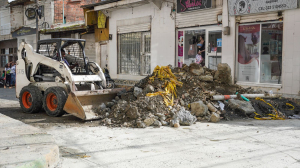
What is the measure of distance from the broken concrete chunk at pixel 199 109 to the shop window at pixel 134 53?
8.08m

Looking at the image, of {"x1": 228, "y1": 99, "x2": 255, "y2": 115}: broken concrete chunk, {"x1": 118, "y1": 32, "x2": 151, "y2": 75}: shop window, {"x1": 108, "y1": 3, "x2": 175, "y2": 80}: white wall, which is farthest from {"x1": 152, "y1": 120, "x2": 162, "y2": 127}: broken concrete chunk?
{"x1": 118, "y1": 32, "x2": 151, "y2": 75}: shop window

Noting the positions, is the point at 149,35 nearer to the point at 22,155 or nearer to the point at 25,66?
the point at 25,66

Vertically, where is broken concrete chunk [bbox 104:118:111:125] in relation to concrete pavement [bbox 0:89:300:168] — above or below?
above

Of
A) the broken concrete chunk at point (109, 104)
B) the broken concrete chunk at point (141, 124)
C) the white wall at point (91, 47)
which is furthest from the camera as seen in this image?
the white wall at point (91, 47)

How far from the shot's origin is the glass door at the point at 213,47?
13008 mm

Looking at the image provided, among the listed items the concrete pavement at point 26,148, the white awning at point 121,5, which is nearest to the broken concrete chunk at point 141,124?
the concrete pavement at point 26,148

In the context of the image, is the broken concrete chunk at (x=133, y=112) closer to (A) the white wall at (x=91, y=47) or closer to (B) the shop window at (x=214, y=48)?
(B) the shop window at (x=214, y=48)

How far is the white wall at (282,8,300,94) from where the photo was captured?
34.2ft

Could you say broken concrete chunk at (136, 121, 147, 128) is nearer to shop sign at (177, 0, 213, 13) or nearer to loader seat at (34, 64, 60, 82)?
loader seat at (34, 64, 60, 82)

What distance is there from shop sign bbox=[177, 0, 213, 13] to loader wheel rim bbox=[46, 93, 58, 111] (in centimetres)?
724

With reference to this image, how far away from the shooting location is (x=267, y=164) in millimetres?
4953

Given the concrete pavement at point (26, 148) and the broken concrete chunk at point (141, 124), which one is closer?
the concrete pavement at point (26, 148)

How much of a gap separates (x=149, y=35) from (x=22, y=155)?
12.4 meters

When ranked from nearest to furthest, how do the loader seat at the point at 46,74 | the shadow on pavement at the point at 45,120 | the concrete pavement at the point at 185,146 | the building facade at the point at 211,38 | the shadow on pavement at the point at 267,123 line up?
the concrete pavement at the point at 185,146 → the shadow on pavement at the point at 267,123 → the shadow on pavement at the point at 45,120 → the loader seat at the point at 46,74 → the building facade at the point at 211,38
